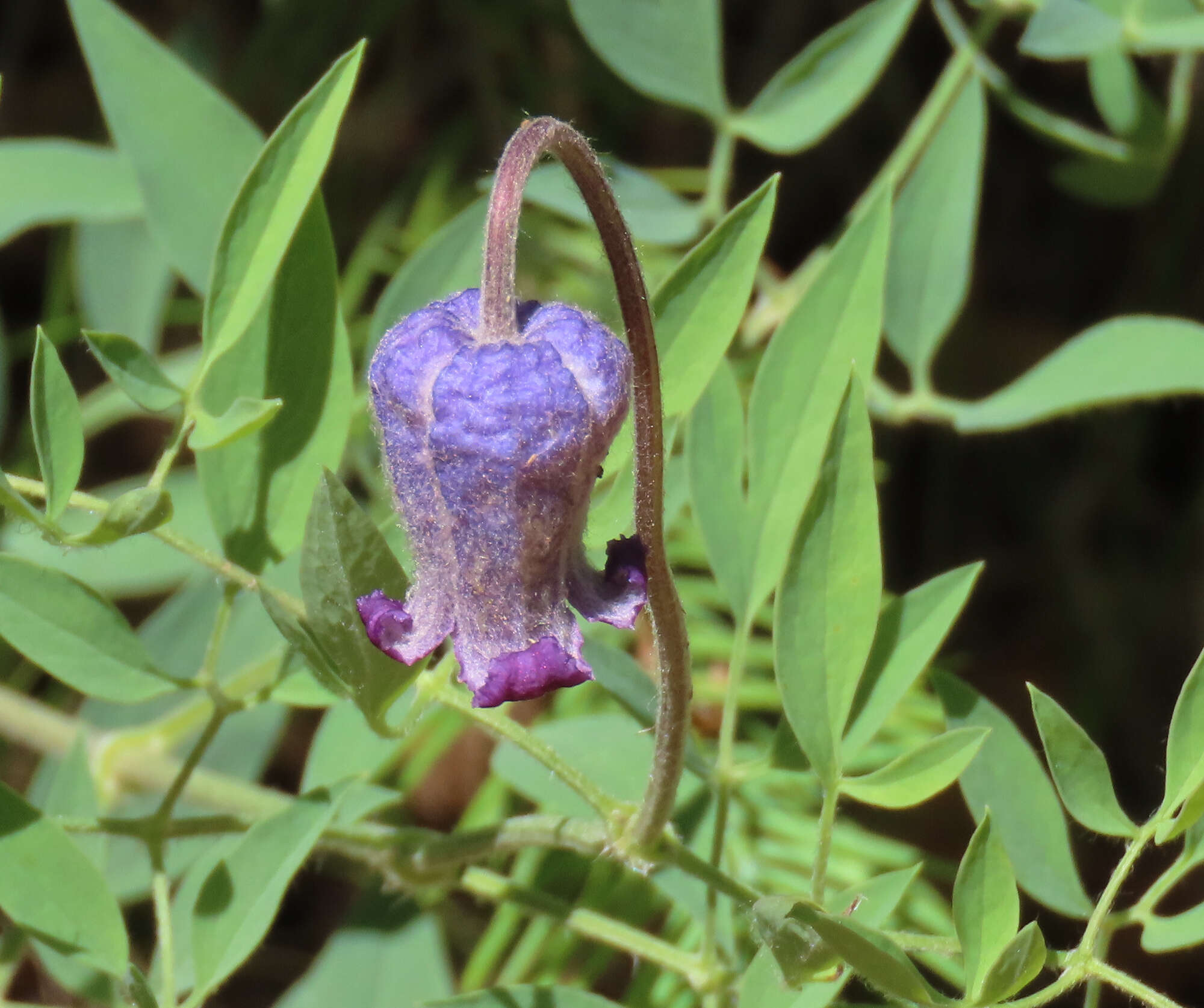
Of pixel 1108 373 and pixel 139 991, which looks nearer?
pixel 139 991

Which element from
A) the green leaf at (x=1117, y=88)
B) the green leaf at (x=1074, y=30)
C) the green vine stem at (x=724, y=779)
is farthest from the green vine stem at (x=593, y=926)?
the green leaf at (x=1117, y=88)

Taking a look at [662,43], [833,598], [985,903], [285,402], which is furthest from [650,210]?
[985,903]

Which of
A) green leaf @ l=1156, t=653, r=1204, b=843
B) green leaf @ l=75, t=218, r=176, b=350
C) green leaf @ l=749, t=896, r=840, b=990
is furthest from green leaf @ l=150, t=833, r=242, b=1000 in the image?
green leaf @ l=75, t=218, r=176, b=350

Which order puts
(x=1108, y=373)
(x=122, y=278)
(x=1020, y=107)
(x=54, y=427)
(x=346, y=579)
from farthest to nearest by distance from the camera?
(x=122, y=278) < (x=1020, y=107) < (x=1108, y=373) < (x=54, y=427) < (x=346, y=579)

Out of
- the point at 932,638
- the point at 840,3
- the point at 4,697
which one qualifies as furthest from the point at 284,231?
the point at 840,3

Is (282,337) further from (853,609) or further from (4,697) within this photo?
(4,697)

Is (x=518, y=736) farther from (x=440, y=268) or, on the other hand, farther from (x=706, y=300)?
(x=440, y=268)
